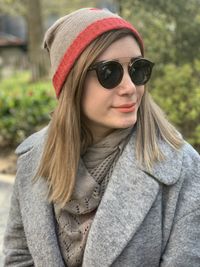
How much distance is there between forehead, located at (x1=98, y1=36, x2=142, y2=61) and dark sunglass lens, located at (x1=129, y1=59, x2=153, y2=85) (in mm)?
33

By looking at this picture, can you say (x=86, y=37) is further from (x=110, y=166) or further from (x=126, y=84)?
(x=110, y=166)

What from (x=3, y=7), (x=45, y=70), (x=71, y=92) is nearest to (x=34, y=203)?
(x=71, y=92)

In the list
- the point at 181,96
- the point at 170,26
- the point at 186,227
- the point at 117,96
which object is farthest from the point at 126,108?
the point at 170,26

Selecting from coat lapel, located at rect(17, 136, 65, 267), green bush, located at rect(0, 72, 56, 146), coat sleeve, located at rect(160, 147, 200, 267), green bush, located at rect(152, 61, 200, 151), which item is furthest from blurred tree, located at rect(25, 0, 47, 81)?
coat sleeve, located at rect(160, 147, 200, 267)

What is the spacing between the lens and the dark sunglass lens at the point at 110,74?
1.67 metres

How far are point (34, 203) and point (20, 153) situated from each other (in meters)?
0.25

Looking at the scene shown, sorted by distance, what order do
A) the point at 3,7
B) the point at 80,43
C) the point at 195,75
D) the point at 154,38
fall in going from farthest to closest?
1. the point at 3,7
2. the point at 154,38
3. the point at 195,75
4. the point at 80,43

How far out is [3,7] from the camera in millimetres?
17859

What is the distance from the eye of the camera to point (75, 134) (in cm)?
184

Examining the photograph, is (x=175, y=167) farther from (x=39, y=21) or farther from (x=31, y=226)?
(x=39, y=21)

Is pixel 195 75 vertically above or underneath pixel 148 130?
underneath

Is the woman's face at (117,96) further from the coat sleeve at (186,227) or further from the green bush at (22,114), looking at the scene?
the green bush at (22,114)

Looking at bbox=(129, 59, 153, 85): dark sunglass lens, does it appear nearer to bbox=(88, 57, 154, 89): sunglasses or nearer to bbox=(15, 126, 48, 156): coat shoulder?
bbox=(88, 57, 154, 89): sunglasses

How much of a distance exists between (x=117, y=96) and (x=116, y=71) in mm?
91
